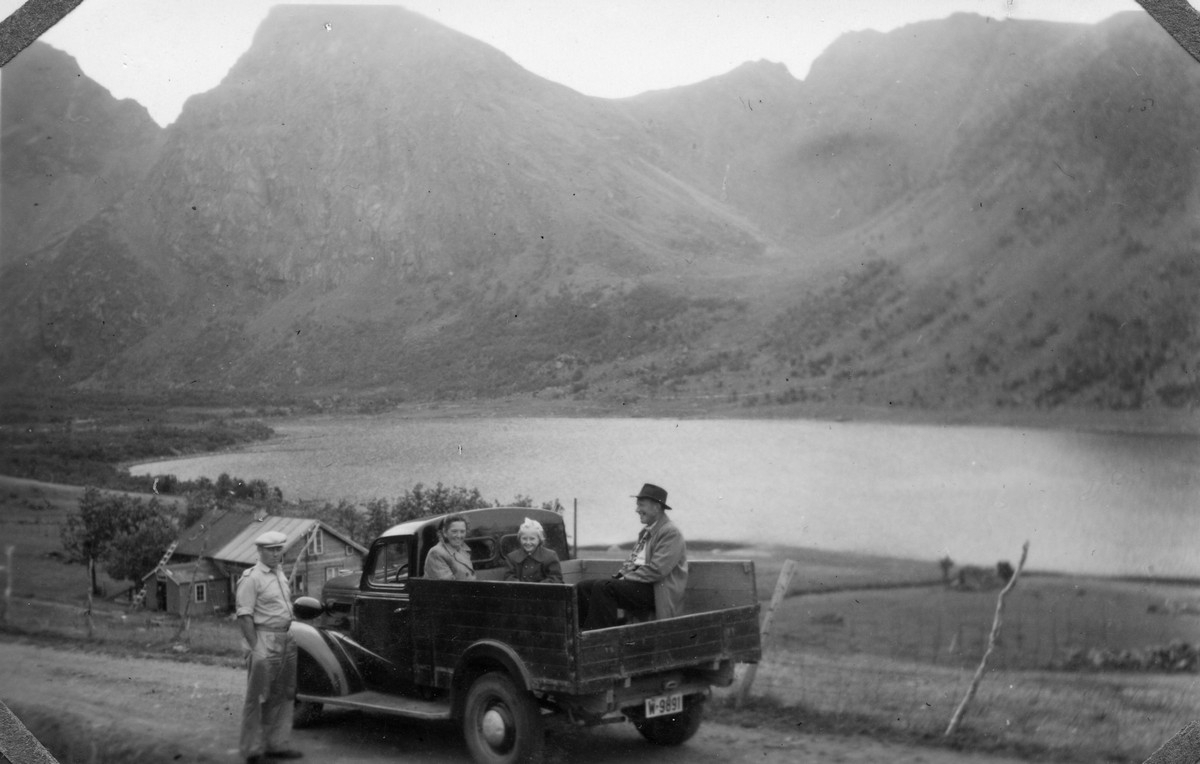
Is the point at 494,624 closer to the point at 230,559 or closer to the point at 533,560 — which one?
the point at 533,560

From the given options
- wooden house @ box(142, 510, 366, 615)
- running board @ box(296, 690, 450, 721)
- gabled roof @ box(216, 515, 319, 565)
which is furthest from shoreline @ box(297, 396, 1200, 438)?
running board @ box(296, 690, 450, 721)

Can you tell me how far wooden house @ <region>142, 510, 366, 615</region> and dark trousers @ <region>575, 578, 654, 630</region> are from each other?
344cm

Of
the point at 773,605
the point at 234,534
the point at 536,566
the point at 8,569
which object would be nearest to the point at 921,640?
the point at 773,605

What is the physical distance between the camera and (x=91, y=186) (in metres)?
9.04

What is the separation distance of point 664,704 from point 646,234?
4.57 m

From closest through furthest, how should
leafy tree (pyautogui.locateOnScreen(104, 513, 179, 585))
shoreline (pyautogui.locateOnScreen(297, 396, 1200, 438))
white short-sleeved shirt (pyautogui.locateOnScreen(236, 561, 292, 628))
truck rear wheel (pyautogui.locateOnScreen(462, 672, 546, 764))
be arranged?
truck rear wheel (pyautogui.locateOnScreen(462, 672, 546, 764)) → white short-sleeved shirt (pyautogui.locateOnScreen(236, 561, 292, 628)) → shoreline (pyautogui.locateOnScreen(297, 396, 1200, 438)) → leafy tree (pyautogui.locateOnScreen(104, 513, 179, 585))

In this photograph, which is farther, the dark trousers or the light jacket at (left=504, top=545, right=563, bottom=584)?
the light jacket at (left=504, top=545, right=563, bottom=584)

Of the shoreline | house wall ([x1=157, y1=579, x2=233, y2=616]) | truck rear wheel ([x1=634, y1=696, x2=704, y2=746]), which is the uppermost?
the shoreline

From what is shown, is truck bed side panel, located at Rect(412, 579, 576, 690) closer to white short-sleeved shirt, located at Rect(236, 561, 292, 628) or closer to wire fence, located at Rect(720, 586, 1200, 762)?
white short-sleeved shirt, located at Rect(236, 561, 292, 628)

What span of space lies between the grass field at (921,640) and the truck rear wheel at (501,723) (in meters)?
2.25

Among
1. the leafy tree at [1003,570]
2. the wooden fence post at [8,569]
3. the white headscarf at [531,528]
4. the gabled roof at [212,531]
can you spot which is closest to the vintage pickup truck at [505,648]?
the white headscarf at [531,528]

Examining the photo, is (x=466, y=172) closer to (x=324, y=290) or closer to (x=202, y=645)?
(x=324, y=290)

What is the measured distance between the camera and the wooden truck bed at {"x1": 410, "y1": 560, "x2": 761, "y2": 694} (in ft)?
17.1

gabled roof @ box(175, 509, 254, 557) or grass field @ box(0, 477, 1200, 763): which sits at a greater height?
gabled roof @ box(175, 509, 254, 557)
